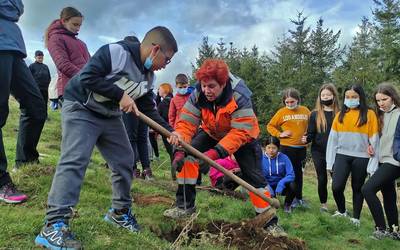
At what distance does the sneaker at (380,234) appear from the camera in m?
6.86

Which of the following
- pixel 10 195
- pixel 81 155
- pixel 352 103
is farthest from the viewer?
pixel 352 103

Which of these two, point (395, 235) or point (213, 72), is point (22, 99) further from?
point (395, 235)

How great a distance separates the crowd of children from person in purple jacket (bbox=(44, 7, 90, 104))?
0.01 m

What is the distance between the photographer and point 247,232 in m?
5.46

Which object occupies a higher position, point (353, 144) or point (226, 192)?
point (353, 144)

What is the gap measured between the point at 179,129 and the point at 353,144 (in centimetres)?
318

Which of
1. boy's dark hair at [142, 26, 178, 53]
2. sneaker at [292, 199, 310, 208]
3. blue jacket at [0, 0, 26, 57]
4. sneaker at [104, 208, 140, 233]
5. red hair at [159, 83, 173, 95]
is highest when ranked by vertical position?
blue jacket at [0, 0, 26, 57]

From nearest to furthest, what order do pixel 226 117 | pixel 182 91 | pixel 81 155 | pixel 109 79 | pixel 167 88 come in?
pixel 81 155, pixel 109 79, pixel 226 117, pixel 182 91, pixel 167 88

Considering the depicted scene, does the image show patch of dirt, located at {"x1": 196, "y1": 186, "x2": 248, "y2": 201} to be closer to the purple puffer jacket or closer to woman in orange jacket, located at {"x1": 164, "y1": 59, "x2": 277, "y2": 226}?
woman in orange jacket, located at {"x1": 164, "y1": 59, "x2": 277, "y2": 226}

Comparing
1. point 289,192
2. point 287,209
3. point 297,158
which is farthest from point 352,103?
point 287,209

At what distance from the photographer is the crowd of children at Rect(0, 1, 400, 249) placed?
4.27 metres

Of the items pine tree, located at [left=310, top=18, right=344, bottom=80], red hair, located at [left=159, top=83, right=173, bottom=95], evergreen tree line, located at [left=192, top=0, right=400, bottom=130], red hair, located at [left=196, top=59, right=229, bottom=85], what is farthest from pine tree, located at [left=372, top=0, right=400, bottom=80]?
red hair, located at [left=196, top=59, right=229, bottom=85]

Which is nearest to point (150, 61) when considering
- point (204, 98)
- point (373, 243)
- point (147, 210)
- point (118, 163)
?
point (118, 163)

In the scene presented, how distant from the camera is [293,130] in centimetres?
885
